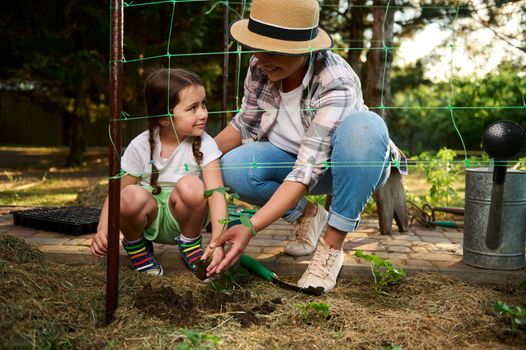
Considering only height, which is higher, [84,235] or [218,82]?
[218,82]

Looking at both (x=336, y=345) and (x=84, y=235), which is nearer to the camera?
(x=336, y=345)

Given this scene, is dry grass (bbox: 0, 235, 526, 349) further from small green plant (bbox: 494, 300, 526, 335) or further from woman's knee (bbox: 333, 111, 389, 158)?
Result: woman's knee (bbox: 333, 111, 389, 158)

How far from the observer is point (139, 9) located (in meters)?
7.29

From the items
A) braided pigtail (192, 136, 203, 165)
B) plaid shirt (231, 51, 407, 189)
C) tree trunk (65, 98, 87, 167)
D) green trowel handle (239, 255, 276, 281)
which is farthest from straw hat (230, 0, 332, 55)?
tree trunk (65, 98, 87, 167)

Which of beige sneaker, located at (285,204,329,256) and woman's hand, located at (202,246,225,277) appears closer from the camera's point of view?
woman's hand, located at (202,246,225,277)

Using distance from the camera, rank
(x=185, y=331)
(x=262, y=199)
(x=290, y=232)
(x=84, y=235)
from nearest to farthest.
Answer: (x=185, y=331) < (x=262, y=199) < (x=84, y=235) < (x=290, y=232)

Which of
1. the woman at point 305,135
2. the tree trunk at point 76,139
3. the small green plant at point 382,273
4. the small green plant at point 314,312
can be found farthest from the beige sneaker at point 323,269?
the tree trunk at point 76,139

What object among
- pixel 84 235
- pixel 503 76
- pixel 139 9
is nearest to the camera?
pixel 84 235

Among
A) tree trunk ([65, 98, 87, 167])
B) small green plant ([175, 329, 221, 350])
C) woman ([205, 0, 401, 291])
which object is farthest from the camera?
tree trunk ([65, 98, 87, 167])

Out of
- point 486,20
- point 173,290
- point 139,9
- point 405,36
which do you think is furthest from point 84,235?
point 405,36

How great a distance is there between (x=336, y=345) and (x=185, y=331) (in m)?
0.48

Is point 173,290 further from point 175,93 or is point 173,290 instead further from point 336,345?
point 175,93

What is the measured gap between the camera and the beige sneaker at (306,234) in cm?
256

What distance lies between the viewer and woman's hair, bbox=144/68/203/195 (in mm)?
2232
